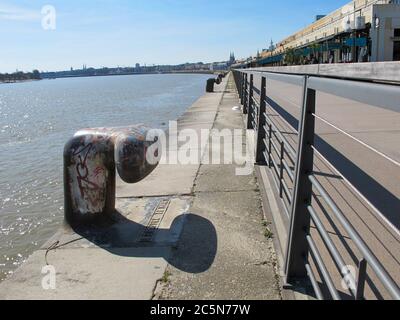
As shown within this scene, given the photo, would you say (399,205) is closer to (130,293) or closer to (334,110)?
(130,293)

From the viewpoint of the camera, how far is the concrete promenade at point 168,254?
3.68 metres

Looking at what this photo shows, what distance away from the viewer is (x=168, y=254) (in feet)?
14.2

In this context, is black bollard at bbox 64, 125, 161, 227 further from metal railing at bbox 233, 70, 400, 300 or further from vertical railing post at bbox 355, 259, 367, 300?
vertical railing post at bbox 355, 259, 367, 300

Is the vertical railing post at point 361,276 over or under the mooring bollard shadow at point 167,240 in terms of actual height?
over

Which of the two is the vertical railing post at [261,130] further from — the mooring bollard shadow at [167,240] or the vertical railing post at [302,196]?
the vertical railing post at [302,196]

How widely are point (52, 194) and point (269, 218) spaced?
592 cm

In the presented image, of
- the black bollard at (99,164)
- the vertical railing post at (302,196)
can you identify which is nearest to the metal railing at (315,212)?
the vertical railing post at (302,196)

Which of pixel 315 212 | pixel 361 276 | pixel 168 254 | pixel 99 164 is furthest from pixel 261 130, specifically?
pixel 361 276

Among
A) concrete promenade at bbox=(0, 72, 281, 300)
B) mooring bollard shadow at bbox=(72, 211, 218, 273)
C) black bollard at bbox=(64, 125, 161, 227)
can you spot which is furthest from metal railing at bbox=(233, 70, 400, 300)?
black bollard at bbox=(64, 125, 161, 227)

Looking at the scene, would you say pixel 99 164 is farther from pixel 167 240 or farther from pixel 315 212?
pixel 315 212

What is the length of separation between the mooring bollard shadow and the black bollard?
7.9 inches

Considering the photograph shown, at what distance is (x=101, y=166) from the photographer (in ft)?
16.5

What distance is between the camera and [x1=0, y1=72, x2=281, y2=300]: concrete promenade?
145 inches

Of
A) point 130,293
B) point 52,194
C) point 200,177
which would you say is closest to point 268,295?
point 130,293
